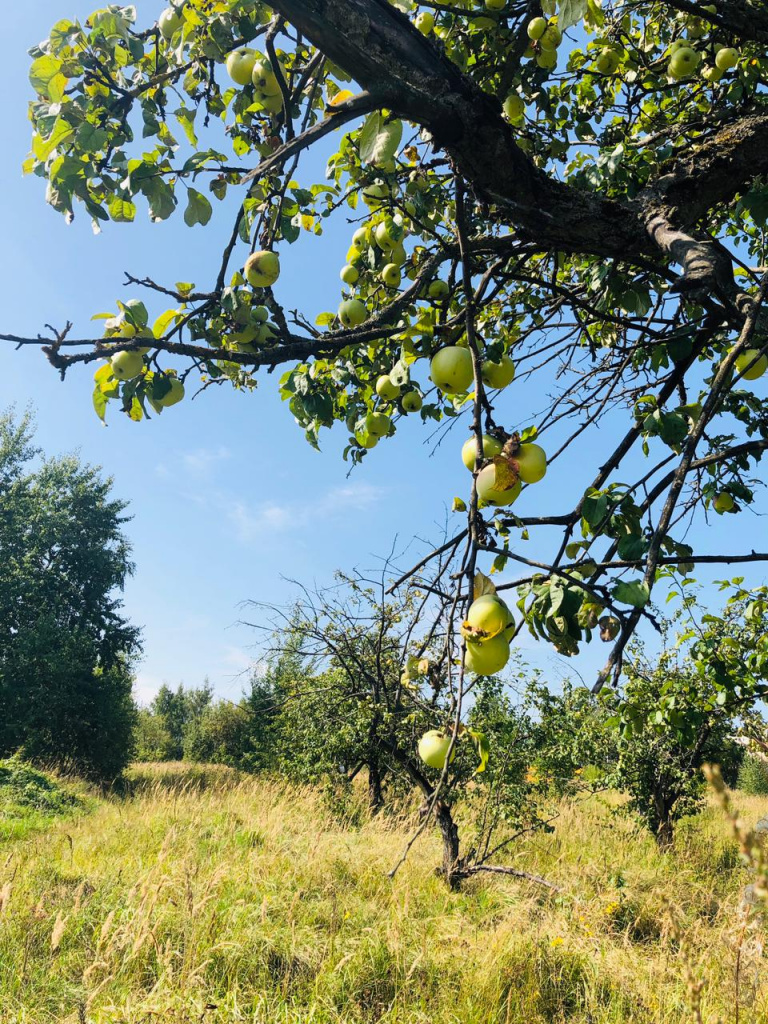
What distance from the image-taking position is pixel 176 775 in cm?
2086

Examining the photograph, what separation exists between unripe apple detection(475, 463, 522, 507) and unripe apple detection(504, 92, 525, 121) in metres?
2.13

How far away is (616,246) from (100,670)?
81.0ft

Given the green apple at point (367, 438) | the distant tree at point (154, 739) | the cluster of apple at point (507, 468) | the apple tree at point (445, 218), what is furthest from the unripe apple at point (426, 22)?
the distant tree at point (154, 739)

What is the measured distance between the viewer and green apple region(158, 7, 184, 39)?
181 cm

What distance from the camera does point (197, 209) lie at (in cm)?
179

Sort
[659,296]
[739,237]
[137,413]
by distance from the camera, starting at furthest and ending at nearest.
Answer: [739,237] → [659,296] → [137,413]

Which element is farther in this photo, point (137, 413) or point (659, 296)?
point (659, 296)

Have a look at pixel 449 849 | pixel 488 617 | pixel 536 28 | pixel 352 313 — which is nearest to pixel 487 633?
pixel 488 617

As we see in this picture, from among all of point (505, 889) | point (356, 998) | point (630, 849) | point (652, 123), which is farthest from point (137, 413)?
point (630, 849)

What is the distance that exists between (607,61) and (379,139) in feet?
8.84

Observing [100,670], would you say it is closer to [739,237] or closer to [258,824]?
[258,824]

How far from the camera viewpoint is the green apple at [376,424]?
7.38 feet

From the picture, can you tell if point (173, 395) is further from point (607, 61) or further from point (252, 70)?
point (607, 61)

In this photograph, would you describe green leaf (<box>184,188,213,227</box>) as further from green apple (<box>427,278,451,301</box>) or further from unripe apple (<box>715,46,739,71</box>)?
unripe apple (<box>715,46,739,71</box>)
